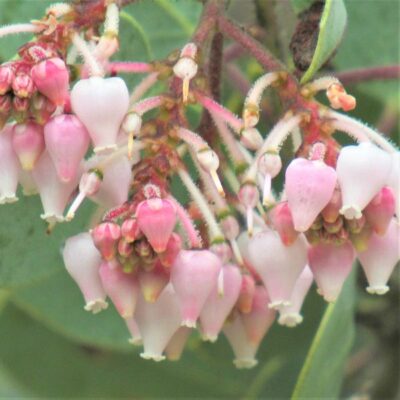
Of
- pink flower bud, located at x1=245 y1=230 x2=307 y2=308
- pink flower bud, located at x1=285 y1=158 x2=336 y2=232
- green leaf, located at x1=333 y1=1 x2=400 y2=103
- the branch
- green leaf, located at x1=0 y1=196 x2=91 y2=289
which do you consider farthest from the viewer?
green leaf, located at x1=333 y1=1 x2=400 y2=103

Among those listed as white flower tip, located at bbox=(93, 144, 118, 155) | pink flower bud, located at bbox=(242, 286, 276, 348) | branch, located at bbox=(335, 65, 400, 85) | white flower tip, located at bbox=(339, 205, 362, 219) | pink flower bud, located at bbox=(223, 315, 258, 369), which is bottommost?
pink flower bud, located at bbox=(223, 315, 258, 369)

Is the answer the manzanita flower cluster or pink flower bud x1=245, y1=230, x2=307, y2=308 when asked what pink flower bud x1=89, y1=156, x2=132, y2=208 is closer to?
the manzanita flower cluster

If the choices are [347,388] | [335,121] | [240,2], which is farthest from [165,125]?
[347,388]

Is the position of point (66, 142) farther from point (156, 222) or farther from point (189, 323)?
point (189, 323)

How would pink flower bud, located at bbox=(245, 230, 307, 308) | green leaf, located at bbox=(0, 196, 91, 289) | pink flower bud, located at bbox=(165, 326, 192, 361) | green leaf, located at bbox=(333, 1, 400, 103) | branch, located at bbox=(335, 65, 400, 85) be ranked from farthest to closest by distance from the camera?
1. green leaf, located at bbox=(333, 1, 400, 103)
2. branch, located at bbox=(335, 65, 400, 85)
3. green leaf, located at bbox=(0, 196, 91, 289)
4. pink flower bud, located at bbox=(165, 326, 192, 361)
5. pink flower bud, located at bbox=(245, 230, 307, 308)

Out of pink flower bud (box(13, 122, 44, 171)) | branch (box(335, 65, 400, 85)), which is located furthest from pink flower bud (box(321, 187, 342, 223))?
branch (box(335, 65, 400, 85))

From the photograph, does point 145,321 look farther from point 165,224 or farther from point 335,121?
Answer: point 335,121
